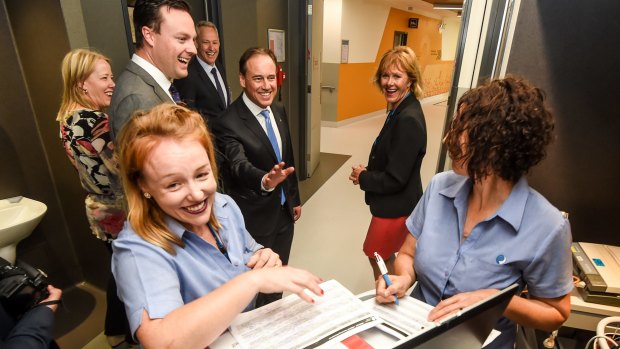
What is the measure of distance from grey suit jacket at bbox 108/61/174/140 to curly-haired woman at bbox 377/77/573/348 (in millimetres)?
1246

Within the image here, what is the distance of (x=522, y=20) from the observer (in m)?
1.62

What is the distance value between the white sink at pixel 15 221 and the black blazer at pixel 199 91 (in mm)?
1192

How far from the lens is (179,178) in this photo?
844mm

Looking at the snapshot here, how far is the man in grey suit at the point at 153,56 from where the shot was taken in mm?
1443

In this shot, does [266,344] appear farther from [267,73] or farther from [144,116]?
[267,73]

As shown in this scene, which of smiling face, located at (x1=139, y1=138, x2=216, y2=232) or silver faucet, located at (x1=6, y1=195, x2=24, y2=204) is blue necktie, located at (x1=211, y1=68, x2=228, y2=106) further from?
smiling face, located at (x1=139, y1=138, x2=216, y2=232)

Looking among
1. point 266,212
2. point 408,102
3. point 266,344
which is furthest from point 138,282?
point 408,102

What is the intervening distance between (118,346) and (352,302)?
5.84ft

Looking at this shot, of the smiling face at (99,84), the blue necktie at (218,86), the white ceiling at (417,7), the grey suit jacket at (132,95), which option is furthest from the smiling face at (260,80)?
the white ceiling at (417,7)

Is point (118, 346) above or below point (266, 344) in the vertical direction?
below

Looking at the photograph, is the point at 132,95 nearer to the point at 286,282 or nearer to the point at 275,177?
the point at 275,177

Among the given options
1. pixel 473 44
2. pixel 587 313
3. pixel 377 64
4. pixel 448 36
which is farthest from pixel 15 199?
pixel 448 36

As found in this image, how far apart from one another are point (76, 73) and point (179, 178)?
1.39 m

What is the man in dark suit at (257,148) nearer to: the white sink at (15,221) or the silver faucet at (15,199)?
the white sink at (15,221)
